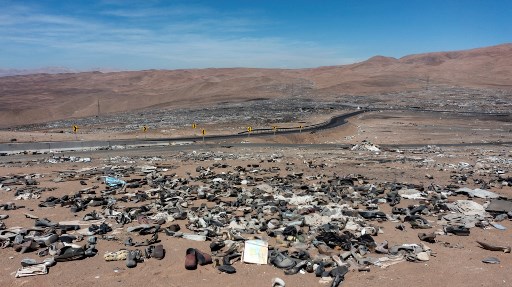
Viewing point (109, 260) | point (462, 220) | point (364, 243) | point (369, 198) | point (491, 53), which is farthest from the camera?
point (491, 53)

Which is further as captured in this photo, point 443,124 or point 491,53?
point 491,53

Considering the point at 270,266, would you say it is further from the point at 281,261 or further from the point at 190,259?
the point at 190,259

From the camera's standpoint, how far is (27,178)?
1820cm

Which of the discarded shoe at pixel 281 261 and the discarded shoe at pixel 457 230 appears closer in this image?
the discarded shoe at pixel 281 261

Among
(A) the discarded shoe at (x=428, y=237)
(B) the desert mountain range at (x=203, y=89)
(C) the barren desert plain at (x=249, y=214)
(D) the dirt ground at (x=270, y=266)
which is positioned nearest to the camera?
(D) the dirt ground at (x=270, y=266)

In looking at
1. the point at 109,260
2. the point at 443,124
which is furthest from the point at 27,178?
the point at 443,124

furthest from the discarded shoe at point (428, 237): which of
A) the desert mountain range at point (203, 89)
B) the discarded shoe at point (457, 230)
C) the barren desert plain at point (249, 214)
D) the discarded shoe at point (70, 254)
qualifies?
the desert mountain range at point (203, 89)

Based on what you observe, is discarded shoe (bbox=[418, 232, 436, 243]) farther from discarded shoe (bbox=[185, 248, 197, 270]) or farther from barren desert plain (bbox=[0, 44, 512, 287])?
discarded shoe (bbox=[185, 248, 197, 270])

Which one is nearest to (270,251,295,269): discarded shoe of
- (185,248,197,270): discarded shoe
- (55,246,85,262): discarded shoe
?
(185,248,197,270): discarded shoe

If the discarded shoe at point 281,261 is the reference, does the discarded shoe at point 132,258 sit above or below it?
below

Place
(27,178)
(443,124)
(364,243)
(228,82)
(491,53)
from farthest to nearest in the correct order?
(491,53) < (228,82) < (443,124) < (27,178) < (364,243)

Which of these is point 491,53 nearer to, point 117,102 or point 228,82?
point 228,82

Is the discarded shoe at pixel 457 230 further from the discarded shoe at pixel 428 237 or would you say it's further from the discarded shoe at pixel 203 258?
the discarded shoe at pixel 203 258

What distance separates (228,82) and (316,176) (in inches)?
4251
